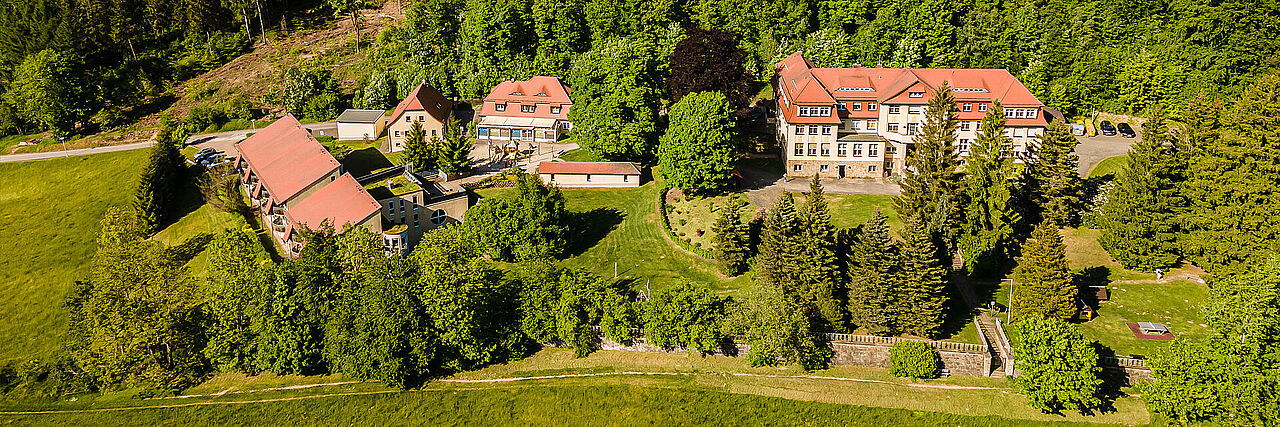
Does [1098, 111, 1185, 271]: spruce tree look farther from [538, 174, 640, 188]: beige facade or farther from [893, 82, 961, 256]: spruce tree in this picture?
[538, 174, 640, 188]: beige facade

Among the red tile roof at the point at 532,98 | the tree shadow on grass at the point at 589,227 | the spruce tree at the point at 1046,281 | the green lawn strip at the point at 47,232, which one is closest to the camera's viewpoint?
the spruce tree at the point at 1046,281

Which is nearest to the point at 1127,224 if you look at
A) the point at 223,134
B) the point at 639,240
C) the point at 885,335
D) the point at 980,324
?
the point at 980,324

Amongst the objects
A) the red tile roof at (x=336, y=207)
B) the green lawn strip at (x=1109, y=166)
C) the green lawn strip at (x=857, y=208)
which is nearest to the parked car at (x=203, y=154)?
the red tile roof at (x=336, y=207)

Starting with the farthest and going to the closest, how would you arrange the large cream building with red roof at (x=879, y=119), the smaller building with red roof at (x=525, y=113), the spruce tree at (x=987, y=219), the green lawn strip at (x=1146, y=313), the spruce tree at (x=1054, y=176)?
the smaller building with red roof at (x=525, y=113)
the large cream building with red roof at (x=879, y=119)
the spruce tree at (x=1054, y=176)
the spruce tree at (x=987, y=219)
the green lawn strip at (x=1146, y=313)

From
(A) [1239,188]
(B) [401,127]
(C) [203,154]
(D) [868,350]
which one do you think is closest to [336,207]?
(B) [401,127]

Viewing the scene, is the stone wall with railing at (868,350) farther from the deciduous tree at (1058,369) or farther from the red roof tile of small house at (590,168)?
the red roof tile of small house at (590,168)

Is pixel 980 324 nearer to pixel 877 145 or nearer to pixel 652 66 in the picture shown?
pixel 877 145
